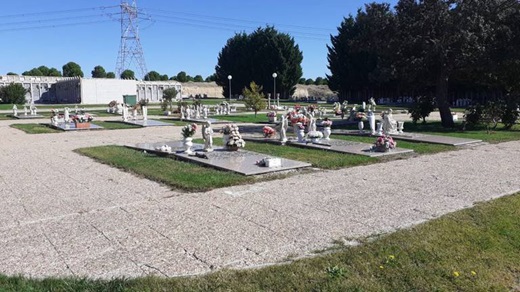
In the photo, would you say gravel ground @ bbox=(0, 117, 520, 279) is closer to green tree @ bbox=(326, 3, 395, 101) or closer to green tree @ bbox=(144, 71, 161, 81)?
green tree @ bbox=(326, 3, 395, 101)

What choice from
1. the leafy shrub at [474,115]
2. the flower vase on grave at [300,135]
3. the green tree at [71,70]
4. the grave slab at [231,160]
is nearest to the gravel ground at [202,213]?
the grave slab at [231,160]

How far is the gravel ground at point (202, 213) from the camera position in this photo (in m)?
4.58

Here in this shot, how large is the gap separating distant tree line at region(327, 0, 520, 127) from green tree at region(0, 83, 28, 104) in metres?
44.6

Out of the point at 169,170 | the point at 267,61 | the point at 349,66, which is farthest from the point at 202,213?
the point at 267,61

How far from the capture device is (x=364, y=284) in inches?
152

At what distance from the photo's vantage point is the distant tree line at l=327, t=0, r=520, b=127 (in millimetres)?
16828

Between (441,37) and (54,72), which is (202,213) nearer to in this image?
(441,37)

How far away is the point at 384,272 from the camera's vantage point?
4.11 meters

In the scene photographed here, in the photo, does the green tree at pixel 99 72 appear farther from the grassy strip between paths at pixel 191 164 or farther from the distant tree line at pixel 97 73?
the grassy strip between paths at pixel 191 164

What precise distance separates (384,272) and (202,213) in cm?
292

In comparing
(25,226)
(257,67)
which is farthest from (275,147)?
(257,67)

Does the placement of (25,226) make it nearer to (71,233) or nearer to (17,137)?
(71,233)

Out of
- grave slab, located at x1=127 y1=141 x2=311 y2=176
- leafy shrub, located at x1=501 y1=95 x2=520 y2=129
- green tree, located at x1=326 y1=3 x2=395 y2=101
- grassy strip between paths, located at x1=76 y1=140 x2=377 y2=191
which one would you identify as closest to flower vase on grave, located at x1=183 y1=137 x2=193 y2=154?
grave slab, located at x1=127 y1=141 x2=311 y2=176

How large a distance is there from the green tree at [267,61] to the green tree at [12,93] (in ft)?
95.3
